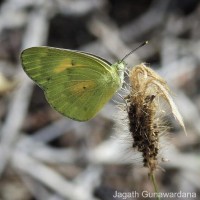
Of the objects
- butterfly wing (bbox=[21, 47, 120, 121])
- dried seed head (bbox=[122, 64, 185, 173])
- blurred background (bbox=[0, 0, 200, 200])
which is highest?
blurred background (bbox=[0, 0, 200, 200])

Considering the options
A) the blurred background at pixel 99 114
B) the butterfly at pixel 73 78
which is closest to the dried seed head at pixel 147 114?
the butterfly at pixel 73 78

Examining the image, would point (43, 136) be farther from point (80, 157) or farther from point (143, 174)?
point (143, 174)

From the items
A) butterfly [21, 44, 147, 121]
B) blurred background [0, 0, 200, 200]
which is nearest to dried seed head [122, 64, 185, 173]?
butterfly [21, 44, 147, 121]

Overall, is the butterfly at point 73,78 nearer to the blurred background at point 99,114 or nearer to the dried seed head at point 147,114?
the dried seed head at point 147,114

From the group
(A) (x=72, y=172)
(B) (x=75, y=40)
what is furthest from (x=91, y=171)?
(B) (x=75, y=40)

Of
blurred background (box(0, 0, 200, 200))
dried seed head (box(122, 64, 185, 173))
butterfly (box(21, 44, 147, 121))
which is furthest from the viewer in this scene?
blurred background (box(0, 0, 200, 200))

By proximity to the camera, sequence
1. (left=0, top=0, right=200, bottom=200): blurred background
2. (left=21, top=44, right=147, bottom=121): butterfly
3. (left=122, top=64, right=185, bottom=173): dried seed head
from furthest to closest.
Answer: (left=0, top=0, right=200, bottom=200): blurred background, (left=21, top=44, right=147, bottom=121): butterfly, (left=122, top=64, right=185, bottom=173): dried seed head

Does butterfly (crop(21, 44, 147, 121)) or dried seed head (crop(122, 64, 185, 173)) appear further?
butterfly (crop(21, 44, 147, 121))

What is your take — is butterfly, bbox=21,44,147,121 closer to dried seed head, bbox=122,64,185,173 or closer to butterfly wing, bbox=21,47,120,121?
butterfly wing, bbox=21,47,120,121
